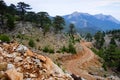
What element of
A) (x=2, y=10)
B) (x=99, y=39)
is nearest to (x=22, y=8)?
(x=2, y=10)

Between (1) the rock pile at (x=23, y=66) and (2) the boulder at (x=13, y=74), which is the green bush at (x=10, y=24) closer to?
(1) the rock pile at (x=23, y=66)

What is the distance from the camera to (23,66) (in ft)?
63.9

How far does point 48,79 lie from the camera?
62.8ft

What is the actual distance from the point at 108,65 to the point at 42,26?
126 feet

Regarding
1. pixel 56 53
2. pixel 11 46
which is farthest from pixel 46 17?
pixel 11 46

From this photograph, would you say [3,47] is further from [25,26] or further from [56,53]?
[25,26]

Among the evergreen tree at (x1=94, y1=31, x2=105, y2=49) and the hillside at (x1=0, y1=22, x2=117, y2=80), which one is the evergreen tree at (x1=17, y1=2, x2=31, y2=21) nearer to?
the hillside at (x1=0, y1=22, x2=117, y2=80)

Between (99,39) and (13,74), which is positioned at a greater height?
(13,74)

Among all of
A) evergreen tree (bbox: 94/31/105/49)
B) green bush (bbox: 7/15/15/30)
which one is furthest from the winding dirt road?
evergreen tree (bbox: 94/31/105/49)

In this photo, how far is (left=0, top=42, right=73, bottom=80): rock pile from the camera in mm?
18703

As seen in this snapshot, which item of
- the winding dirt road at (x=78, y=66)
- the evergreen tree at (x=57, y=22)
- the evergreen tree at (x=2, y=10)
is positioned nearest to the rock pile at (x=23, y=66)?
the winding dirt road at (x=78, y=66)

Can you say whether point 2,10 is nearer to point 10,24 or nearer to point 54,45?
point 10,24

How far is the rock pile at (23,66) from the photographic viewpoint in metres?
18.7

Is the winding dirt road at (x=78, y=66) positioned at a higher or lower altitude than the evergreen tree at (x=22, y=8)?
lower
